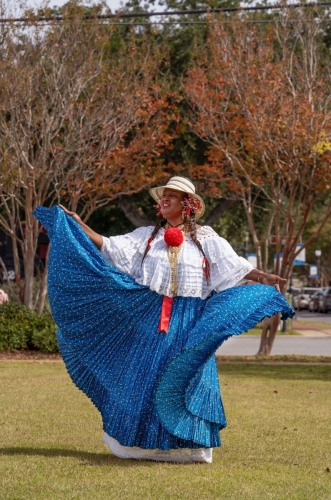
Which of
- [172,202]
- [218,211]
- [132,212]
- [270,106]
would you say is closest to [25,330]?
[270,106]

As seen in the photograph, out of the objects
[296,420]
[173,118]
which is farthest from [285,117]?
[296,420]

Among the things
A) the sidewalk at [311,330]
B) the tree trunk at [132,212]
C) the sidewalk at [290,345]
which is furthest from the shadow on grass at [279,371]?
the sidewalk at [311,330]

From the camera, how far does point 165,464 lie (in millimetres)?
6938

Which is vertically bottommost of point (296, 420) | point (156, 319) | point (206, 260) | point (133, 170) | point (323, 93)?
point (296, 420)

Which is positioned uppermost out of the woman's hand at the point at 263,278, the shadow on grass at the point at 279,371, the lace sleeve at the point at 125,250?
the lace sleeve at the point at 125,250

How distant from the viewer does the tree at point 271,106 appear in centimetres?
1744

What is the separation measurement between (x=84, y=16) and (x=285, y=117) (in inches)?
164

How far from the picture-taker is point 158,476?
637 centimetres

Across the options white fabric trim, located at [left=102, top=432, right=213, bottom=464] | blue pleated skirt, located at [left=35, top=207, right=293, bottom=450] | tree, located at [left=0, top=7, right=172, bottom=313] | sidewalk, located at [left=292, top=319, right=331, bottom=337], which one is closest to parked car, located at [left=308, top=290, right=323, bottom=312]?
sidewalk, located at [left=292, top=319, right=331, bottom=337]

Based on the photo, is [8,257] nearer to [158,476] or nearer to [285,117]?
[285,117]

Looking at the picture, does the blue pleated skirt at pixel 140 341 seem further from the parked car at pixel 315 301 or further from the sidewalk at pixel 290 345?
the parked car at pixel 315 301

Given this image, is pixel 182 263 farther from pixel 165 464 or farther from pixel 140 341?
pixel 165 464

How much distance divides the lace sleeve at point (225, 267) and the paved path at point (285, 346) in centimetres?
1393

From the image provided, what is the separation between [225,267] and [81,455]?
67.4 inches
